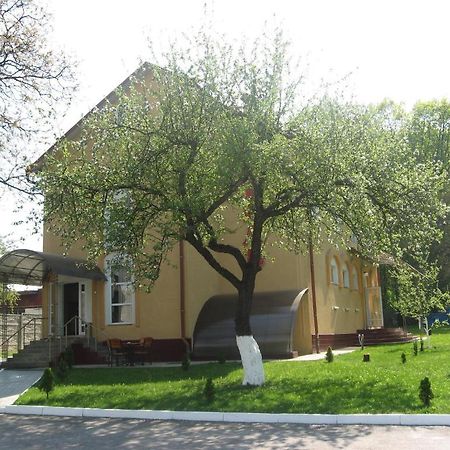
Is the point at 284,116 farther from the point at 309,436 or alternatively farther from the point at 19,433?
the point at 19,433

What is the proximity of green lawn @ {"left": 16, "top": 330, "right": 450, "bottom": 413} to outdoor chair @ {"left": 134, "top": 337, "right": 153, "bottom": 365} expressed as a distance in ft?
9.39

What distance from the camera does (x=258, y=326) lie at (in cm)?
2064

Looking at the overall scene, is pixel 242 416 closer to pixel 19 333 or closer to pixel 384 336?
pixel 19 333

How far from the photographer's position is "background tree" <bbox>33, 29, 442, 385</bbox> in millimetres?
12070

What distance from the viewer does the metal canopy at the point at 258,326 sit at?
1995 cm

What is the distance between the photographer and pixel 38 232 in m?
14.5

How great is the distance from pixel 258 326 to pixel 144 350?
13.1ft

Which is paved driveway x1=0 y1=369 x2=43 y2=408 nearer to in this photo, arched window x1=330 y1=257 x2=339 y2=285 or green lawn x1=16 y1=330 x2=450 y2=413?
green lawn x1=16 y1=330 x2=450 y2=413

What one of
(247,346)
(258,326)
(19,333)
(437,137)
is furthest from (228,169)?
(437,137)

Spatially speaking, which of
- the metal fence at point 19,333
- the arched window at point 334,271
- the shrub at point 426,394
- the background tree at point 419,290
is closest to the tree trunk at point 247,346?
the shrub at point 426,394

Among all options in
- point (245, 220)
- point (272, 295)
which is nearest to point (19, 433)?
point (245, 220)

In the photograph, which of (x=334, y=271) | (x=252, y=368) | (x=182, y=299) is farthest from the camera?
(x=334, y=271)

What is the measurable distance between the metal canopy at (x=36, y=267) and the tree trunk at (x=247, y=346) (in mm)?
6967

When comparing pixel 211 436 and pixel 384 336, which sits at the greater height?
pixel 384 336
